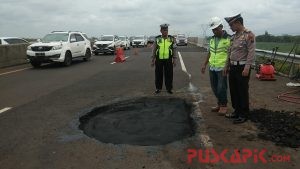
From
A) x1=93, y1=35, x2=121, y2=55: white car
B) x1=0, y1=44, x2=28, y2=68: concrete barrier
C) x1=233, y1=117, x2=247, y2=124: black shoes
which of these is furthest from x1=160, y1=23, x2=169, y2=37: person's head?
x1=93, y1=35, x2=121, y2=55: white car

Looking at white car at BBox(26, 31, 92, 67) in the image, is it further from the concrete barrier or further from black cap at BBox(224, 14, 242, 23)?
black cap at BBox(224, 14, 242, 23)

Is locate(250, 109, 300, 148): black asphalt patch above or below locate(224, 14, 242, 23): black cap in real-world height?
below

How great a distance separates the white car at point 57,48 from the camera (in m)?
20.5

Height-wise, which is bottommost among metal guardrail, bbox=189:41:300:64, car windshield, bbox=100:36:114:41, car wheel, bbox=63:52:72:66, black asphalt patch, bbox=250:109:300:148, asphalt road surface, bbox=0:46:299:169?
asphalt road surface, bbox=0:46:299:169

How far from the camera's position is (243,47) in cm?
734

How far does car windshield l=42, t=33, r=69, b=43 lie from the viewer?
21.7m

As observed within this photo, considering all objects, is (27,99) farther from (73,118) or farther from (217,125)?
(217,125)

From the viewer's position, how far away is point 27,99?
10641 millimetres

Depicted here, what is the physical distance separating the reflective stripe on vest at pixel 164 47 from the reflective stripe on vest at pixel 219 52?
292cm

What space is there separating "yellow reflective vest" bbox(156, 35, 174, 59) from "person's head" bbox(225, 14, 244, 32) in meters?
3.84

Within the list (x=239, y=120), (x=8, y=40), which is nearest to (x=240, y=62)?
(x=239, y=120)

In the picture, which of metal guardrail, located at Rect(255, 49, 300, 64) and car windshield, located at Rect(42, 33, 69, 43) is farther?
car windshield, located at Rect(42, 33, 69, 43)

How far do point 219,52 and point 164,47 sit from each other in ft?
10.4

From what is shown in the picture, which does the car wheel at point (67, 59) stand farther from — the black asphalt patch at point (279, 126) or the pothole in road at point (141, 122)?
the black asphalt patch at point (279, 126)
